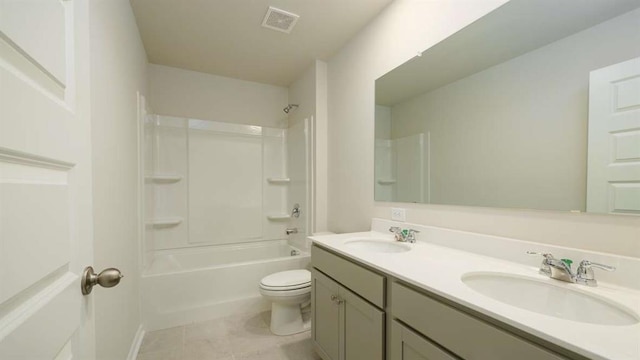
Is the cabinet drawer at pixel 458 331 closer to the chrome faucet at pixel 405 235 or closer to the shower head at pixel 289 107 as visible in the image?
Answer: the chrome faucet at pixel 405 235

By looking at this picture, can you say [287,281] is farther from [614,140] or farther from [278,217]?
[614,140]

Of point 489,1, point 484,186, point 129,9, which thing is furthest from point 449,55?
point 129,9

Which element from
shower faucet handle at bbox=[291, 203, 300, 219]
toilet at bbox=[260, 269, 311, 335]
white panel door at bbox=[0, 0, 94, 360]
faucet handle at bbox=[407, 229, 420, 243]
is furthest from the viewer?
shower faucet handle at bbox=[291, 203, 300, 219]

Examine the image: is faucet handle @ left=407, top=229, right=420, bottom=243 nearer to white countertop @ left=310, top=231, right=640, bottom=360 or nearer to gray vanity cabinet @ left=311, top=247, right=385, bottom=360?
white countertop @ left=310, top=231, right=640, bottom=360

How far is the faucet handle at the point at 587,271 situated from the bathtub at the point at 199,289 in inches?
79.5

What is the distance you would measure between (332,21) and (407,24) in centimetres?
61

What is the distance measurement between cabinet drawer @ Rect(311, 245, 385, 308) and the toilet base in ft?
2.22

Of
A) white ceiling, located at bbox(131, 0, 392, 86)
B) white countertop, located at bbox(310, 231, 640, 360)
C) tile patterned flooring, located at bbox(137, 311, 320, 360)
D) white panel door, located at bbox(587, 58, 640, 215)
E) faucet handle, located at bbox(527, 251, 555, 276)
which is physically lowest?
tile patterned flooring, located at bbox(137, 311, 320, 360)

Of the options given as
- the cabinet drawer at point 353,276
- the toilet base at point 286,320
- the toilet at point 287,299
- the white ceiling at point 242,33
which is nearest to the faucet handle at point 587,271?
the cabinet drawer at point 353,276

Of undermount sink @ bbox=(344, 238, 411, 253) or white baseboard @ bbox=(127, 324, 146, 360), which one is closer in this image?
undermount sink @ bbox=(344, 238, 411, 253)

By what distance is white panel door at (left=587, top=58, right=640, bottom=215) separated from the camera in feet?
2.75

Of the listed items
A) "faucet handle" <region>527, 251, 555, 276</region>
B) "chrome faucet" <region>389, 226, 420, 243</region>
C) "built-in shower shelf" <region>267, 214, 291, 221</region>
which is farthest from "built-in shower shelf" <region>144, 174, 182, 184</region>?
"faucet handle" <region>527, 251, 555, 276</region>

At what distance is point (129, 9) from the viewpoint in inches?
67.9

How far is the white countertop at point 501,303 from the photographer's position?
Result: 56 centimetres
